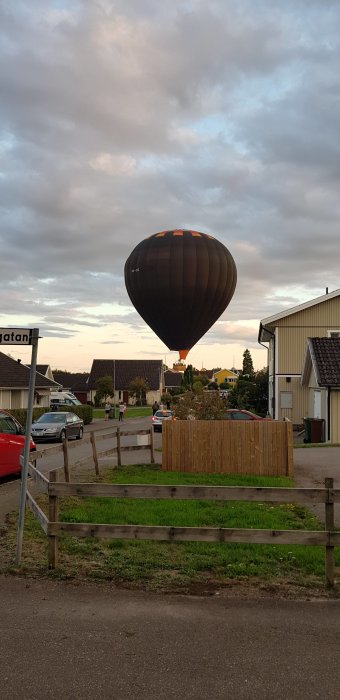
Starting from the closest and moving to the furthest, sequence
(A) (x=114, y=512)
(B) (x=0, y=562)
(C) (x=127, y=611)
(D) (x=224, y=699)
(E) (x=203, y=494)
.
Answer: (D) (x=224, y=699) < (C) (x=127, y=611) < (E) (x=203, y=494) < (B) (x=0, y=562) < (A) (x=114, y=512)

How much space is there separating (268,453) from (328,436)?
11.9 m

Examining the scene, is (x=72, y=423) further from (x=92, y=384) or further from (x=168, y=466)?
(x=92, y=384)

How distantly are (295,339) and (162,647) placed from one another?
3271 cm

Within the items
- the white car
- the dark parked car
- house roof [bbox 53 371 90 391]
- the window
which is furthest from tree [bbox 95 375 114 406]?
the dark parked car

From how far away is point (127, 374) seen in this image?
93688 mm

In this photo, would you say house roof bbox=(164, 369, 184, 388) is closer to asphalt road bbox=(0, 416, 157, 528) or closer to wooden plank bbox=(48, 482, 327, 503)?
asphalt road bbox=(0, 416, 157, 528)

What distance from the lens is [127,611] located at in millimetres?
5340

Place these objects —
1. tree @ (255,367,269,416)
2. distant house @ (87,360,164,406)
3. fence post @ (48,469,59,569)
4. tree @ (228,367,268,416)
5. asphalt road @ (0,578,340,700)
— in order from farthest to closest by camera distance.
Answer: distant house @ (87,360,164,406)
tree @ (255,367,269,416)
tree @ (228,367,268,416)
fence post @ (48,469,59,569)
asphalt road @ (0,578,340,700)

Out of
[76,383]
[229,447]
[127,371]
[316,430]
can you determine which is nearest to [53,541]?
[229,447]

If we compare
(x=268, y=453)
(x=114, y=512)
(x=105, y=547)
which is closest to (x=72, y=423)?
(x=268, y=453)

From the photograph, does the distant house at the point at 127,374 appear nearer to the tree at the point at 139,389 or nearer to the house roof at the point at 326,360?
the tree at the point at 139,389

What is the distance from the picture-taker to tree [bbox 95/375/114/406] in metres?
83.3

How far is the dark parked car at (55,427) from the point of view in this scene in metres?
26.3

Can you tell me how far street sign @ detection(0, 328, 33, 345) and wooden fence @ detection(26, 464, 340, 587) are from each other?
1.59 meters
